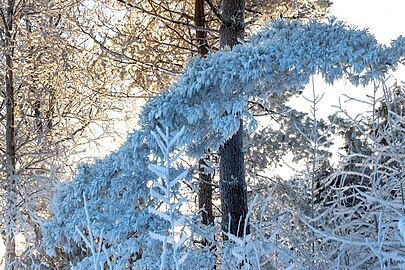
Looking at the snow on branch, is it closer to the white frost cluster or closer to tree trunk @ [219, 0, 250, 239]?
the white frost cluster

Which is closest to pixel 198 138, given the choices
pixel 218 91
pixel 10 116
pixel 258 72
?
pixel 218 91

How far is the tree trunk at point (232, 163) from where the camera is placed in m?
4.24

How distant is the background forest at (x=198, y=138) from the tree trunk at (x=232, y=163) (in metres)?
0.01

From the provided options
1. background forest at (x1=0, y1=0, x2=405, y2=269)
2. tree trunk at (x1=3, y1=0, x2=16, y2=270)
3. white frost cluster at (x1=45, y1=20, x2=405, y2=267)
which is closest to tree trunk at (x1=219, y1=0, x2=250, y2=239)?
background forest at (x1=0, y1=0, x2=405, y2=269)

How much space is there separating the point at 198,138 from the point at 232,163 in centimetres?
256

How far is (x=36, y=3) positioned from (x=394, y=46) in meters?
5.51

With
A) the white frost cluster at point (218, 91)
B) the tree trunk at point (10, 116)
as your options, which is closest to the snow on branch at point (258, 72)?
the white frost cluster at point (218, 91)

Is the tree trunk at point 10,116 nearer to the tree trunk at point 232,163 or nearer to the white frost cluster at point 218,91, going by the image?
the tree trunk at point 232,163

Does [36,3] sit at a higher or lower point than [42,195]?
higher

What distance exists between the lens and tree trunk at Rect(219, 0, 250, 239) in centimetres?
424

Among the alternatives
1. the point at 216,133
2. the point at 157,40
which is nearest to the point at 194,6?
the point at 157,40

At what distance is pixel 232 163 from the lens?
439cm

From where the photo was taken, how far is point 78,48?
17.8 feet

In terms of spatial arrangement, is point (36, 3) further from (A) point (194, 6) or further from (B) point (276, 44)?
(B) point (276, 44)
